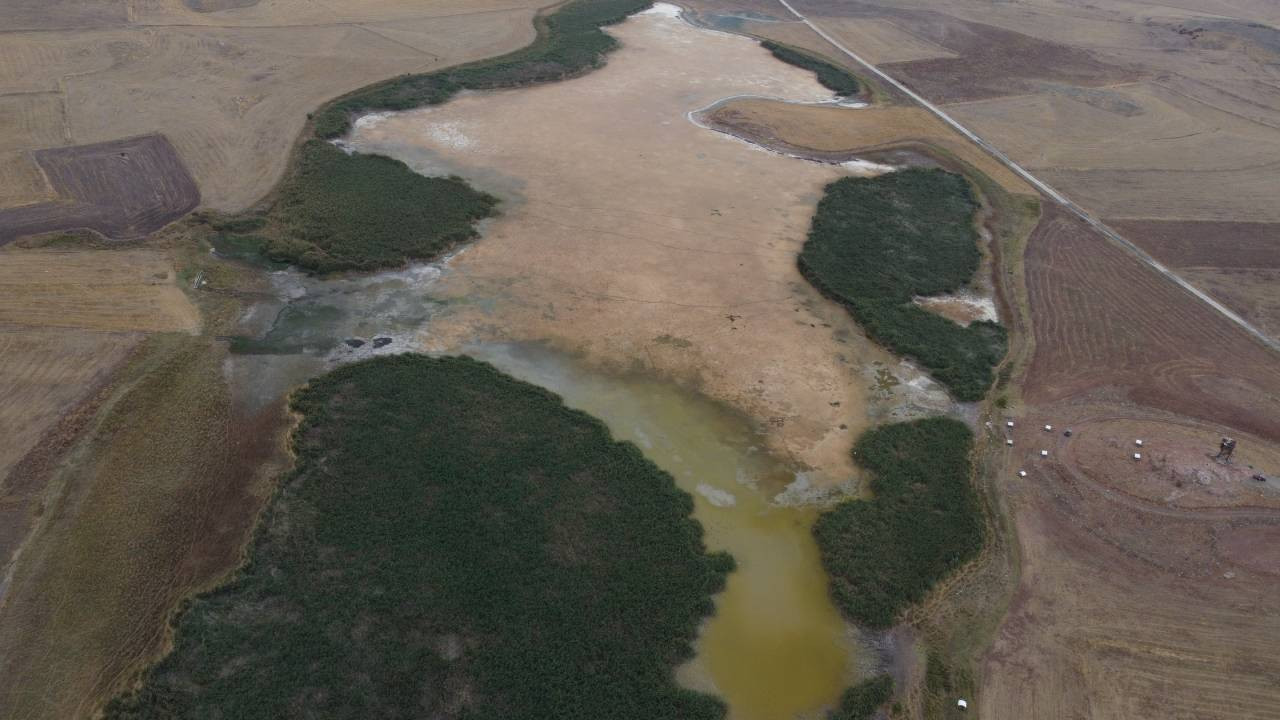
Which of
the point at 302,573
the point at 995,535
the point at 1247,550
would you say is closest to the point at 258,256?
the point at 302,573

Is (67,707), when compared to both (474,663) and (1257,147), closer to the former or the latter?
(474,663)

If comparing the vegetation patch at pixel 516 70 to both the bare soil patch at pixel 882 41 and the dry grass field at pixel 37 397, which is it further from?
the dry grass field at pixel 37 397

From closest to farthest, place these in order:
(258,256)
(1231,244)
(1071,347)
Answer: (1071,347) → (258,256) → (1231,244)

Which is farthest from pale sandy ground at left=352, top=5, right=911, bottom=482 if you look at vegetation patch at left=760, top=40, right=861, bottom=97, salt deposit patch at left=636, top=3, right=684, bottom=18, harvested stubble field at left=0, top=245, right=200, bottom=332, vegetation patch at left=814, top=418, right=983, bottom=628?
salt deposit patch at left=636, top=3, right=684, bottom=18

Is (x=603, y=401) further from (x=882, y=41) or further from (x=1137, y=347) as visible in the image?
(x=882, y=41)

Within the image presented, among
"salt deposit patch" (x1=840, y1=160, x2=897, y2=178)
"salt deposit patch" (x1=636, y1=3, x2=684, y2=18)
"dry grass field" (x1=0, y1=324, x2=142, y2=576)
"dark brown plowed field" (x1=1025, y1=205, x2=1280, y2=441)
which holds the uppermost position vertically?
"salt deposit patch" (x1=636, y1=3, x2=684, y2=18)

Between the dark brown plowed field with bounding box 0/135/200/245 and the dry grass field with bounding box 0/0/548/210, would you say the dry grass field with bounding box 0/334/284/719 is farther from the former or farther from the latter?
the dry grass field with bounding box 0/0/548/210

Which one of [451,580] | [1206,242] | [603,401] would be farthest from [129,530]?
[1206,242]

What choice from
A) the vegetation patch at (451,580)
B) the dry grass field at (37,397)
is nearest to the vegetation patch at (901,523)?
the vegetation patch at (451,580)
